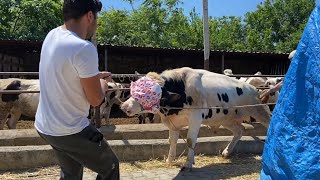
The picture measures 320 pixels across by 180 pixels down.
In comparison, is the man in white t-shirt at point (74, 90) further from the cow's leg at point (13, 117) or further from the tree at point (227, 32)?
the tree at point (227, 32)

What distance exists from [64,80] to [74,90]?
0.09 metres

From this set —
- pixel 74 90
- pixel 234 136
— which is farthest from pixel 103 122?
pixel 74 90

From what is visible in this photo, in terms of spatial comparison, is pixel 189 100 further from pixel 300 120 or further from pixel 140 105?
pixel 300 120

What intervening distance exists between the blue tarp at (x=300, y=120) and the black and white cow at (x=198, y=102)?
8.88 ft

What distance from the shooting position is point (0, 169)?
6711mm

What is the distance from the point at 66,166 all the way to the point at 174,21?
1182 inches

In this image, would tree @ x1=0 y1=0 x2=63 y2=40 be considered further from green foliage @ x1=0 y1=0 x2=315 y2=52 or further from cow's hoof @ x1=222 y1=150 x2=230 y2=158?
cow's hoof @ x1=222 y1=150 x2=230 y2=158

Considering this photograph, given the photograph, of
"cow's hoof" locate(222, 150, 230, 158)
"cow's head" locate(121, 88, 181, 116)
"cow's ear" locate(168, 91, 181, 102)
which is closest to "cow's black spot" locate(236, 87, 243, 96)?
"cow's hoof" locate(222, 150, 230, 158)

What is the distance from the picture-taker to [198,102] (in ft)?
23.1

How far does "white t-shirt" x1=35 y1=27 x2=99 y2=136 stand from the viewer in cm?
296

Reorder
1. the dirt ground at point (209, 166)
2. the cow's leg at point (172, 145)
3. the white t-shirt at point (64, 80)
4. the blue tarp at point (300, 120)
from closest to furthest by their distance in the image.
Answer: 1. the white t-shirt at point (64, 80)
2. the blue tarp at point (300, 120)
3. the dirt ground at point (209, 166)
4. the cow's leg at point (172, 145)

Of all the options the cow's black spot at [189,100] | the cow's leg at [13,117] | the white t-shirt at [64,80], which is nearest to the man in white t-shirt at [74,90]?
the white t-shirt at [64,80]

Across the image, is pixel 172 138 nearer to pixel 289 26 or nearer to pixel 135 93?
pixel 135 93

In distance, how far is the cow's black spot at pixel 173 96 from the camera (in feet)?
21.4
